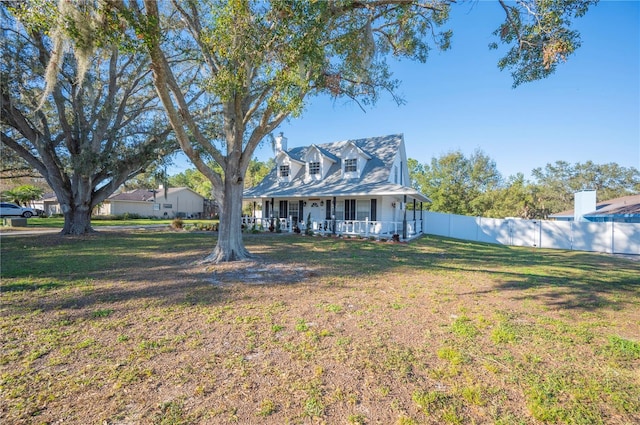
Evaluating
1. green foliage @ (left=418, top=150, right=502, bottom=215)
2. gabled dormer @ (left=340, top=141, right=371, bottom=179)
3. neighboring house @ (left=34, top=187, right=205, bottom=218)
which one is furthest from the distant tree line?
neighboring house @ (left=34, top=187, right=205, bottom=218)

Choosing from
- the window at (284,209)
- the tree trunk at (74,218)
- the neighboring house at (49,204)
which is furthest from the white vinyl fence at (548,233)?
the neighboring house at (49,204)

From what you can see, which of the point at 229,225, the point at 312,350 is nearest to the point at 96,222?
the point at 229,225

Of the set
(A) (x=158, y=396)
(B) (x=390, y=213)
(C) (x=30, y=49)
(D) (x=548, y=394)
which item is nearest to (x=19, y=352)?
Result: (A) (x=158, y=396)

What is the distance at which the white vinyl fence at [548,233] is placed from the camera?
49.5 feet

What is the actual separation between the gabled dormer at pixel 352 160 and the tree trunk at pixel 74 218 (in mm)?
14695

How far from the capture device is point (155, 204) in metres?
43.0

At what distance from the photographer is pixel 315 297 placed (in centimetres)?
564

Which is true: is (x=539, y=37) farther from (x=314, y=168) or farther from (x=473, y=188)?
(x=473, y=188)

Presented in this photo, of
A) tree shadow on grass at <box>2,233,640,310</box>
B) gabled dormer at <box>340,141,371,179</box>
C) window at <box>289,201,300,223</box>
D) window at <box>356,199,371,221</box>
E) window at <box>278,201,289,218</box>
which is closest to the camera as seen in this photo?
tree shadow on grass at <box>2,233,640,310</box>

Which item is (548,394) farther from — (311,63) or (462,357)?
(311,63)

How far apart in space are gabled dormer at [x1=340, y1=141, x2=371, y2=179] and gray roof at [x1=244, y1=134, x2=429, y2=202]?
0.26 m

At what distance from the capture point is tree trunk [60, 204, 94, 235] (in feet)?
49.9

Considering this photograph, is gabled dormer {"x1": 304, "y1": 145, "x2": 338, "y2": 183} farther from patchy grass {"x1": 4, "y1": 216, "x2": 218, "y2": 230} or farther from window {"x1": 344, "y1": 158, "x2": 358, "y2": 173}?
patchy grass {"x1": 4, "y1": 216, "x2": 218, "y2": 230}

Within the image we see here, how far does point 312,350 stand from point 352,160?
54.6ft
